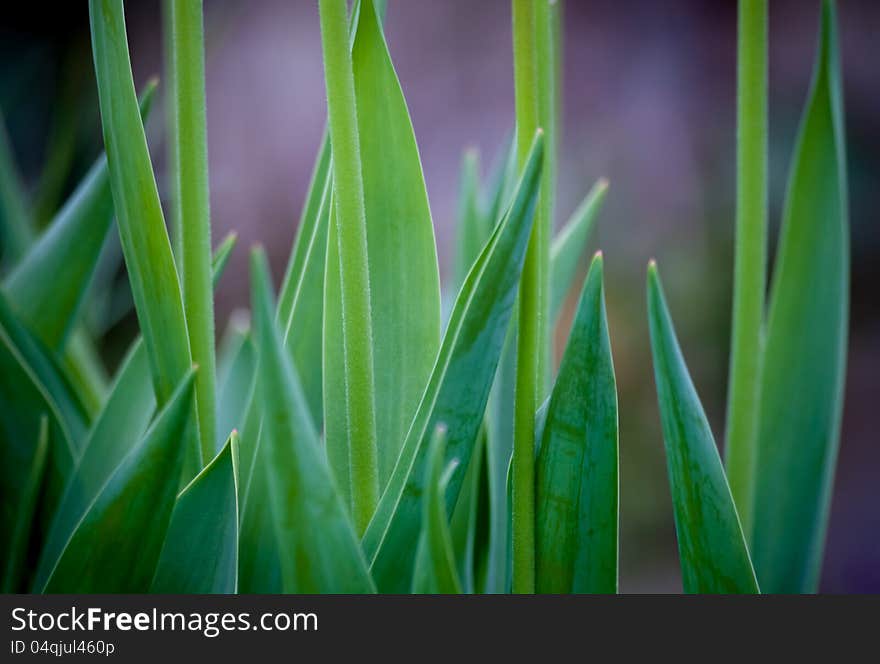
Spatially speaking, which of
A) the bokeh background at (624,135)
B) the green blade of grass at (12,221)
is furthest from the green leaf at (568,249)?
the bokeh background at (624,135)

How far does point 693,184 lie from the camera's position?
3.16 feet

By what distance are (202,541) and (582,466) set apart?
0.10 m

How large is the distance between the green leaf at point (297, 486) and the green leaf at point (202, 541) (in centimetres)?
3

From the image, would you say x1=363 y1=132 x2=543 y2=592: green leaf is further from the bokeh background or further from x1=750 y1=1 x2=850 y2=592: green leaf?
the bokeh background

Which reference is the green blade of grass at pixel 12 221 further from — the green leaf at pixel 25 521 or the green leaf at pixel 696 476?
the green leaf at pixel 696 476

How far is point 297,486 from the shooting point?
181 millimetres

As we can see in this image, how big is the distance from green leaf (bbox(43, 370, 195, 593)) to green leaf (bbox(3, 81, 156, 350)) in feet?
0.50

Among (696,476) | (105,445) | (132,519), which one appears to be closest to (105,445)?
(105,445)

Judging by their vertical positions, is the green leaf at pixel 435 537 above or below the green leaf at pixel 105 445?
below

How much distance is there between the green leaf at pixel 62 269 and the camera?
0.35 meters

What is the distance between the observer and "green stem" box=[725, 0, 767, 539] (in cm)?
25

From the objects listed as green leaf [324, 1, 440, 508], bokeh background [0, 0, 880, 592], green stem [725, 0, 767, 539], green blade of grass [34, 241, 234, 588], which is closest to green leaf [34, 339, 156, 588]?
green blade of grass [34, 241, 234, 588]

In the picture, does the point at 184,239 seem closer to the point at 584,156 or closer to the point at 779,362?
the point at 779,362

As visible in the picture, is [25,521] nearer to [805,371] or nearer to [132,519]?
[132,519]
